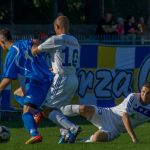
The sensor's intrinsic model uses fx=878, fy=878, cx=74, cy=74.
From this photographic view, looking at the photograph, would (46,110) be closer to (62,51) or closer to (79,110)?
(79,110)

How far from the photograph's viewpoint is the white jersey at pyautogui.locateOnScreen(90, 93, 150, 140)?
13.3 metres

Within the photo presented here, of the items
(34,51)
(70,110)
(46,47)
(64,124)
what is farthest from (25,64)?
(64,124)

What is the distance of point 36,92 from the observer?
1315 centimetres

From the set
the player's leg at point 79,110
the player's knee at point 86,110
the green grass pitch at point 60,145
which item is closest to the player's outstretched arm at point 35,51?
the player's leg at point 79,110

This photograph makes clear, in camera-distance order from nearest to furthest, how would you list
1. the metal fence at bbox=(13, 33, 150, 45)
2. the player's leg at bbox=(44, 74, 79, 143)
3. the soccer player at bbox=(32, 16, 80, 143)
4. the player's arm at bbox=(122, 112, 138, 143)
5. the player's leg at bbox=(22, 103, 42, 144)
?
1. the player's leg at bbox=(22, 103, 42, 144)
2. the player's arm at bbox=(122, 112, 138, 143)
3. the soccer player at bbox=(32, 16, 80, 143)
4. the player's leg at bbox=(44, 74, 79, 143)
5. the metal fence at bbox=(13, 33, 150, 45)

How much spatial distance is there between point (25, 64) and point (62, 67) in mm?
600

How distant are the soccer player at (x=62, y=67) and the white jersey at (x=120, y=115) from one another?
619 mm

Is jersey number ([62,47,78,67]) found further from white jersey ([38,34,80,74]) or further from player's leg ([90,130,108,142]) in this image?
player's leg ([90,130,108,142])

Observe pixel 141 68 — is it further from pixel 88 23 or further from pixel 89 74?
pixel 88 23

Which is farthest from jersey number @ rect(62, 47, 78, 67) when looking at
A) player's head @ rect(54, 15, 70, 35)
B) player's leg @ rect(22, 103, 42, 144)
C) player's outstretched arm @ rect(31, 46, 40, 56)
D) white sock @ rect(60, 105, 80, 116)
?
player's leg @ rect(22, 103, 42, 144)

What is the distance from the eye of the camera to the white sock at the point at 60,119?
12805mm

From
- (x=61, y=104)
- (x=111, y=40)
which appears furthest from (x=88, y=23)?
(x=61, y=104)

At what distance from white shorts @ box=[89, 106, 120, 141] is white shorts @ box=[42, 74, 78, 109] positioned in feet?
1.74

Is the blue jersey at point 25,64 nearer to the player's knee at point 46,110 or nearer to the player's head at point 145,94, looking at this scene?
the player's knee at point 46,110
